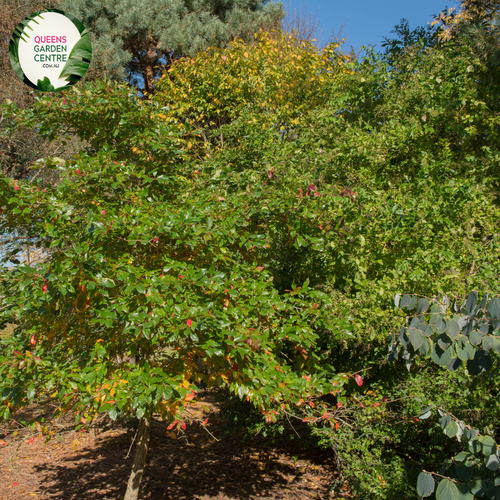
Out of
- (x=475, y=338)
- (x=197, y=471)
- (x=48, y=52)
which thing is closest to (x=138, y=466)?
(x=197, y=471)

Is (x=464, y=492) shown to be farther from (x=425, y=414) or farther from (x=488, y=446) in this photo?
(x=425, y=414)

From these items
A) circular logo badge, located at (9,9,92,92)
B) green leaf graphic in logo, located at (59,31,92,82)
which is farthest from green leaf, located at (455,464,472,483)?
green leaf graphic in logo, located at (59,31,92,82)

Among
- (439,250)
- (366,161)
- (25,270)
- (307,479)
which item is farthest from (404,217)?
(307,479)

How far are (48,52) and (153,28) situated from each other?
13.6 feet

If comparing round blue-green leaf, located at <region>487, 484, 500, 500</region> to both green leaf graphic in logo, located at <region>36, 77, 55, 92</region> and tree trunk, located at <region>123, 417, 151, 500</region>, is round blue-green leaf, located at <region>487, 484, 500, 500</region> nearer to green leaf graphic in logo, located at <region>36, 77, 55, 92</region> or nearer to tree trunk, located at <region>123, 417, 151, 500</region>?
tree trunk, located at <region>123, 417, 151, 500</region>

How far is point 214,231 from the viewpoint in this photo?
2.86 meters

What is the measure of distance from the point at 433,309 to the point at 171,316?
1.34 m

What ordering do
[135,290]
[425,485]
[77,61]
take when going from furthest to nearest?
[77,61] → [135,290] → [425,485]

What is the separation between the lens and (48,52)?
6.59 meters

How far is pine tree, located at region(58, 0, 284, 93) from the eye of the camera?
30.8 feet

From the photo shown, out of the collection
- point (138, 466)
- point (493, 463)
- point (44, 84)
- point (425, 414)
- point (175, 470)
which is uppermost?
point (44, 84)

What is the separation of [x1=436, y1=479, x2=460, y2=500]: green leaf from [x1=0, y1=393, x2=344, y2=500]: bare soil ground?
3.79 metres

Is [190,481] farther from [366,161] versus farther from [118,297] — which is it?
[366,161]

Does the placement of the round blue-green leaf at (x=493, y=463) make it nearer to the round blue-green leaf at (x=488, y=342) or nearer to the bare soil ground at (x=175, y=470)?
the round blue-green leaf at (x=488, y=342)
